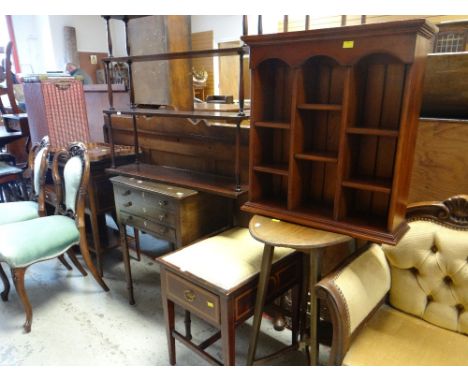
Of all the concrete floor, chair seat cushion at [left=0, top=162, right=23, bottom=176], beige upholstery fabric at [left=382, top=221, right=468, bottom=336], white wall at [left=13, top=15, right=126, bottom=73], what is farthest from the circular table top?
white wall at [left=13, top=15, right=126, bottom=73]

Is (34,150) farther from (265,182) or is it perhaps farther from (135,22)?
(265,182)

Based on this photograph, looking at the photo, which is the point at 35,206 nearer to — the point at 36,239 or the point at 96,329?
the point at 36,239

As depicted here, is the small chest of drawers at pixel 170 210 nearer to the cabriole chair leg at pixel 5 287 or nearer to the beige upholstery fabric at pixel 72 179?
the beige upholstery fabric at pixel 72 179

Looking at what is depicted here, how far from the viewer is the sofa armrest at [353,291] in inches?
43.5

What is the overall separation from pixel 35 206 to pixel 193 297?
6.21 ft

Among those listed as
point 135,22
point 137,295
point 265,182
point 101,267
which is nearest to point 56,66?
point 135,22

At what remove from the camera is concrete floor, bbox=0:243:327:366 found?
1825mm

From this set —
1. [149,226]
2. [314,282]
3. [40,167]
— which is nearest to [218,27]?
[40,167]

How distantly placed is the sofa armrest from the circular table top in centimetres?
11

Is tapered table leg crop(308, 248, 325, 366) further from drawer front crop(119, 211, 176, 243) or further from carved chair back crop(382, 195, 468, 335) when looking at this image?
drawer front crop(119, 211, 176, 243)

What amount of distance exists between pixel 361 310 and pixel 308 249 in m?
0.27

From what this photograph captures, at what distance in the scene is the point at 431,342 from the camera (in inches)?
47.7

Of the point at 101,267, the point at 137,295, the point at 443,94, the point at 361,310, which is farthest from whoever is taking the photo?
the point at 101,267

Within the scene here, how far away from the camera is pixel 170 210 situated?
183 centimetres
